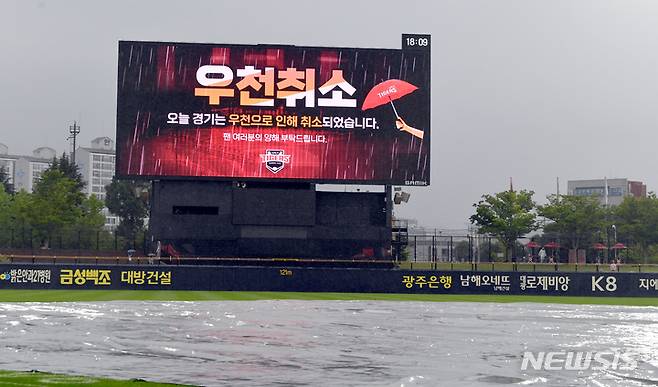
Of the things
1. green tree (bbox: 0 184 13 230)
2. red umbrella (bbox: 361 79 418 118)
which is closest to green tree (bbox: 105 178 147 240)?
green tree (bbox: 0 184 13 230)

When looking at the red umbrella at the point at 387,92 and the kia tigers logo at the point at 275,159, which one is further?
the red umbrella at the point at 387,92

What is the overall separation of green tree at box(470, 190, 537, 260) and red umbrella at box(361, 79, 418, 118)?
3513cm

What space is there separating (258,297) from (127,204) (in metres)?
93.2

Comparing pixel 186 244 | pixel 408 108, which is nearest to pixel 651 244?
pixel 408 108

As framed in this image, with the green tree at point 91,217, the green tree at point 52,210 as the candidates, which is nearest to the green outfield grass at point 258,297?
the green tree at point 52,210

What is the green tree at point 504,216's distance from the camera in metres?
81.4

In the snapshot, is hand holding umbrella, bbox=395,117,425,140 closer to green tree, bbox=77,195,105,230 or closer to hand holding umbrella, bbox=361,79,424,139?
hand holding umbrella, bbox=361,79,424,139

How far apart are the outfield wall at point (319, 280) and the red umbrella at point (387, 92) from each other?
920 cm

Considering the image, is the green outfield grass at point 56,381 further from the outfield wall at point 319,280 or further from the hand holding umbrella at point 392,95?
the hand holding umbrella at point 392,95

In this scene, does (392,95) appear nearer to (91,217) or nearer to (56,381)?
(56,381)

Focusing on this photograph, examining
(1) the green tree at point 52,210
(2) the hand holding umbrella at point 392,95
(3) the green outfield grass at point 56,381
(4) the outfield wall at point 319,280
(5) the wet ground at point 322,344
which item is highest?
(2) the hand holding umbrella at point 392,95

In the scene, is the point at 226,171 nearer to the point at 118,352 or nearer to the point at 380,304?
the point at 380,304

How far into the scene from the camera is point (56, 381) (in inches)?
505

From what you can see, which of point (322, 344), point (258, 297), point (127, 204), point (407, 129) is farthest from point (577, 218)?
point (322, 344)
